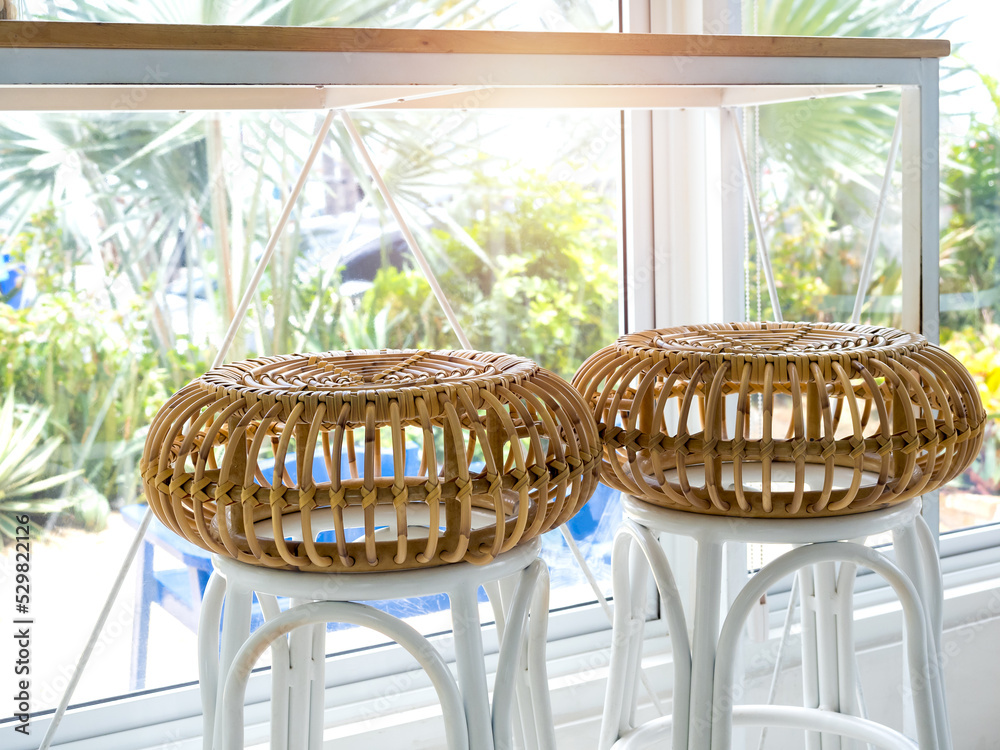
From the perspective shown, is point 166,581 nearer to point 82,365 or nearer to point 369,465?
point 82,365

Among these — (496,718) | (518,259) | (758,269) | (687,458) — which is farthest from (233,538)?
(758,269)

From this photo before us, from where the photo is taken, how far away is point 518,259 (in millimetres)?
1619

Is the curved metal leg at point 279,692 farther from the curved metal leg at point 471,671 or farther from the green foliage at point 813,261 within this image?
the green foliage at point 813,261

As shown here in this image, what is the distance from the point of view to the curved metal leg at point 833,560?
35.3 inches

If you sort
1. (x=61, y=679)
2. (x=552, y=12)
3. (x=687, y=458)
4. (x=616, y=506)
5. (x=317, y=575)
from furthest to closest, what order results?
(x=616, y=506)
(x=552, y=12)
(x=61, y=679)
(x=687, y=458)
(x=317, y=575)

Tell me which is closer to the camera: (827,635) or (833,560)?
(833,560)

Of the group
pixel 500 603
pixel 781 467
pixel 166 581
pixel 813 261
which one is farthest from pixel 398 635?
pixel 813 261

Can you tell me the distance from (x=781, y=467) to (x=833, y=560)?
0.18 m

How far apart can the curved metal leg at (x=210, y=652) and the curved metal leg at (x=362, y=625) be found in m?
0.09

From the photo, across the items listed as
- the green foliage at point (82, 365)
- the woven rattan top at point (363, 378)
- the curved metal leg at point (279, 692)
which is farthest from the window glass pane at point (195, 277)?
the curved metal leg at point (279, 692)

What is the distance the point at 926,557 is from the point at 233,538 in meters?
0.73

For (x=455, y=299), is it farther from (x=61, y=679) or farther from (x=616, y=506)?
(x=61, y=679)

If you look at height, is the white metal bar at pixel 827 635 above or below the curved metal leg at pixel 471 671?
below

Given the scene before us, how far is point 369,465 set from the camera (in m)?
0.71
